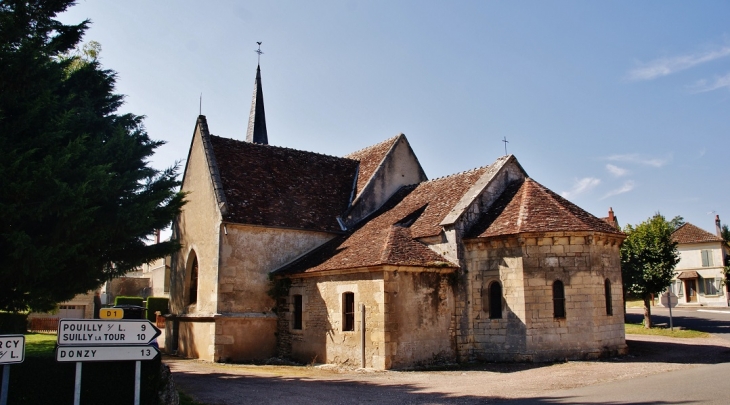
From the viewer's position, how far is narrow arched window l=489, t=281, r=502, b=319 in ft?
57.0

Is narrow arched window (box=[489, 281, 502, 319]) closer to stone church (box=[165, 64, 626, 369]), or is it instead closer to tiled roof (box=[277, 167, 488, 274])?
stone church (box=[165, 64, 626, 369])

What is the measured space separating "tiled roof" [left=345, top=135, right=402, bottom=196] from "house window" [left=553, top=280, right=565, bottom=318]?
9325mm

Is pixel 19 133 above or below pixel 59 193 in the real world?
above

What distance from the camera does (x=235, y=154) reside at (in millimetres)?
22203

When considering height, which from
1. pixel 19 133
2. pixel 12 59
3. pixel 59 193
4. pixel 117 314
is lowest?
pixel 117 314

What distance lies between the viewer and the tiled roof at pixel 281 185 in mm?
20438

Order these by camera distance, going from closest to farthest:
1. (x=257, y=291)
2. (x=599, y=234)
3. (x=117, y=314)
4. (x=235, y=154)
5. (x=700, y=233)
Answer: (x=117, y=314) < (x=599, y=234) < (x=257, y=291) < (x=235, y=154) < (x=700, y=233)

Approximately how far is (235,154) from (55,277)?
38.4 ft

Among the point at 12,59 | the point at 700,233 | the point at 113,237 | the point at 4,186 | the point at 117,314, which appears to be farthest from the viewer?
the point at 700,233

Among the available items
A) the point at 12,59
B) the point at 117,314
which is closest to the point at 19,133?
the point at 12,59

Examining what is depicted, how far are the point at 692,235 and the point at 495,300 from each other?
4112 centimetres

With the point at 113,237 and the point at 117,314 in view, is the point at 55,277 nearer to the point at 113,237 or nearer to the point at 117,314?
the point at 113,237

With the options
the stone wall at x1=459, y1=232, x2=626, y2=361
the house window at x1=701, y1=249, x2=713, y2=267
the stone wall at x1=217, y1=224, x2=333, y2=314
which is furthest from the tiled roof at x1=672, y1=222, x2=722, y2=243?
the stone wall at x1=217, y1=224, x2=333, y2=314

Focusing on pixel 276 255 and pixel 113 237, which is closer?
pixel 113 237
